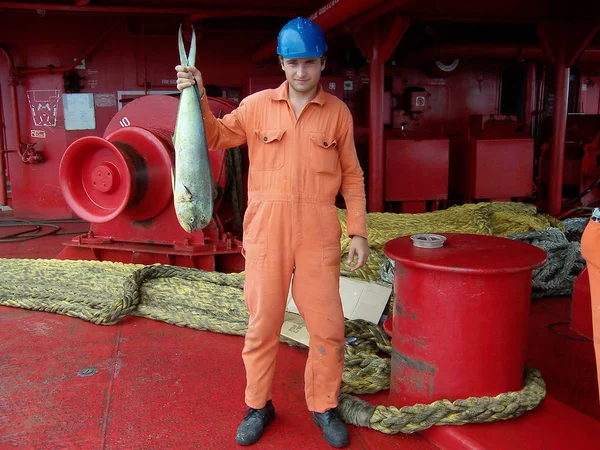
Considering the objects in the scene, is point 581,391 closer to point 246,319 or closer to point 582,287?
point 582,287

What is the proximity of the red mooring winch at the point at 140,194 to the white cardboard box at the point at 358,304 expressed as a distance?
4.00ft

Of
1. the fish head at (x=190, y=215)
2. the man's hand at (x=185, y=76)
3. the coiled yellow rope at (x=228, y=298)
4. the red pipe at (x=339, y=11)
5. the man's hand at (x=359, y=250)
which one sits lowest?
the coiled yellow rope at (x=228, y=298)

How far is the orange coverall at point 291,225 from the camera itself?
7.32ft

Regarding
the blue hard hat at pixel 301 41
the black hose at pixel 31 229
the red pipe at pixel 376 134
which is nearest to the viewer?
the blue hard hat at pixel 301 41

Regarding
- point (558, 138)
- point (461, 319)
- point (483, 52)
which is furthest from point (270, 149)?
point (483, 52)

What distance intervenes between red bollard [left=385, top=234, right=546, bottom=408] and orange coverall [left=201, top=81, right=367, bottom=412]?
0.32 m

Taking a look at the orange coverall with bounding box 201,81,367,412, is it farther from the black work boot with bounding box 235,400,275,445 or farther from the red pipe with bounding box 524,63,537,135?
the red pipe with bounding box 524,63,537,135

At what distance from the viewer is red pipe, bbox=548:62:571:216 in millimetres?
6293

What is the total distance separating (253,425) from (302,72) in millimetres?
1514

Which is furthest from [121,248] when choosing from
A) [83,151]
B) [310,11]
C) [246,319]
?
[310,11]

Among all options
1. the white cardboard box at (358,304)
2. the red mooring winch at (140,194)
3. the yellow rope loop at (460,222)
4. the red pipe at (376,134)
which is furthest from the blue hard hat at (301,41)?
the red pipe at (376,134)

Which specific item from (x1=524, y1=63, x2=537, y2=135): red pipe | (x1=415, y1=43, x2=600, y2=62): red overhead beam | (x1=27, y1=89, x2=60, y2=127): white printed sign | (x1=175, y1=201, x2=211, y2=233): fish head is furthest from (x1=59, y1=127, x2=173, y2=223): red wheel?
(x1=524, y1=63, x2=537, y2=135): red pipe

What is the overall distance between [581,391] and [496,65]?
6330mm

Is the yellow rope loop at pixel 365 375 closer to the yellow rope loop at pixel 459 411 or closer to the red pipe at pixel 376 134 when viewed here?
the yellow rope loop at pixel 459 411
